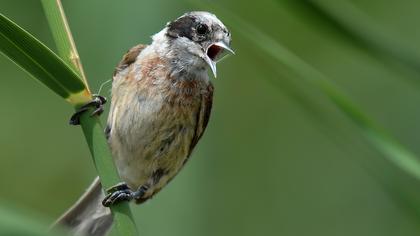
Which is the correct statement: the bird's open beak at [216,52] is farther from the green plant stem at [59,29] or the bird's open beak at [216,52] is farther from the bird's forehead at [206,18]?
the green plant stem at [59,29]

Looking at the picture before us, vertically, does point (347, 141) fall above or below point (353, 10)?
below

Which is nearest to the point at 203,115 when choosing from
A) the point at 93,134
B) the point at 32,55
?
the point at 93,134

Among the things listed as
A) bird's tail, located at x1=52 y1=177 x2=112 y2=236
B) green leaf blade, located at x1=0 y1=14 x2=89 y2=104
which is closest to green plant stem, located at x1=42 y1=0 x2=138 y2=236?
green leaf blade, located at x1=0 y1=14 x2=89 y2=104

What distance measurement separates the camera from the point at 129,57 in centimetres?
332

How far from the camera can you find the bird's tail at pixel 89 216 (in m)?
3.11

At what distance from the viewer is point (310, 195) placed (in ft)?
17.0

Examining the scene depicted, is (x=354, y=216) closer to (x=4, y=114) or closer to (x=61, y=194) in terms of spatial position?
(x=61, y=194)

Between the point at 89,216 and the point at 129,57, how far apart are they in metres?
Answer: 0.65

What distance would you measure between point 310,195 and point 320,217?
0.15 m

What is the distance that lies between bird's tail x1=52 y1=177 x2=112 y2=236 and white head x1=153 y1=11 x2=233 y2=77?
1.98 ft

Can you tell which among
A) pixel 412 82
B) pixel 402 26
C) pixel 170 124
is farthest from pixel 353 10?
pixel 402 26

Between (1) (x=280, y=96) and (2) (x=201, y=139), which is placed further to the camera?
(1) (x=280, y=96)

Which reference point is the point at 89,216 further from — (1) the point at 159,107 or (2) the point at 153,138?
(1) the point at 159,107

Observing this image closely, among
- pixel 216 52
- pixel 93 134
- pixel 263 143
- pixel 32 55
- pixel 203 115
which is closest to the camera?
pixel 32 55
